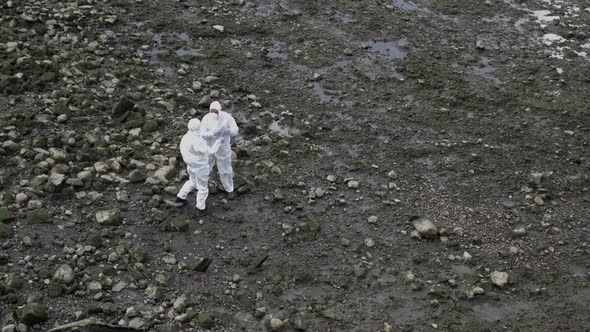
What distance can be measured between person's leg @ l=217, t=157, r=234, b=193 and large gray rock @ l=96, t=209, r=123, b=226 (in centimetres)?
196

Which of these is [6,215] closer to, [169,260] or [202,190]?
[169,260]

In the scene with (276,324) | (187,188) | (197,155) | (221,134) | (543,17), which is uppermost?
(221,134)

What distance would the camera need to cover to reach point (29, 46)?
50.3 ft

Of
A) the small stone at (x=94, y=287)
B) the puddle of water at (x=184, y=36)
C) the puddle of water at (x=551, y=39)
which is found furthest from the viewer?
the puddle of water at (x=551, y=39)

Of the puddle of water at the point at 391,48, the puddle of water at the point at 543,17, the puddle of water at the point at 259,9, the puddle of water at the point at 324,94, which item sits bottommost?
the puddle of water at the point at 324,94

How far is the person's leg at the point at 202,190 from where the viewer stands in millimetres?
10816

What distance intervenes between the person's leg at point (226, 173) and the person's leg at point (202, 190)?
15.8 inches

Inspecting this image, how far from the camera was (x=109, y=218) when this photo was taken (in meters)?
10.6

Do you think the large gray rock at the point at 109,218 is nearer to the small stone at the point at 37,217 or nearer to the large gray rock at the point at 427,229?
the small stone at the point at 37,217

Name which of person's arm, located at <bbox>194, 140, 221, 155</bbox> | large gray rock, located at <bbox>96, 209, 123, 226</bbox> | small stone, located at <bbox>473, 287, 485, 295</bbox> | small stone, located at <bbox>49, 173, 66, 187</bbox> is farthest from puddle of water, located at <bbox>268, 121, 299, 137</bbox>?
small stone, located at <bbox>473, 287, 485, 295</bbox>

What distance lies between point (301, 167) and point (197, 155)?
2645mm

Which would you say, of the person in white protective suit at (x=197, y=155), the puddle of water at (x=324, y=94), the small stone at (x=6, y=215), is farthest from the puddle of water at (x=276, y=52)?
the small stone at (x=6, y=215)

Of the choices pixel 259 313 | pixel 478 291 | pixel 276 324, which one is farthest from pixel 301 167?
pixel 478 291

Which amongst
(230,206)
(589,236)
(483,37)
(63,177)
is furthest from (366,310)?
(483,37)
